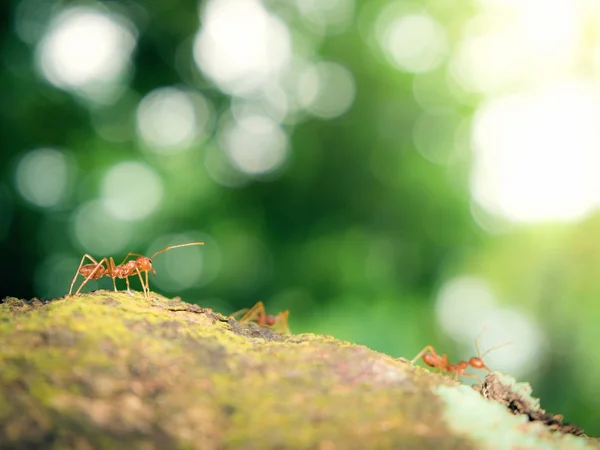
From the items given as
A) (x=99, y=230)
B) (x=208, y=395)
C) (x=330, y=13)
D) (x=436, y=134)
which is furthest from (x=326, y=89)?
(x=208, y=395)

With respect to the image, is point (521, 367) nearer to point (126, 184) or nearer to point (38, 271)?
point (126, 184)

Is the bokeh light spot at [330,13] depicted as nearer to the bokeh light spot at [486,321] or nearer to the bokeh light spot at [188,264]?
the bokeh light spot at [188,264]

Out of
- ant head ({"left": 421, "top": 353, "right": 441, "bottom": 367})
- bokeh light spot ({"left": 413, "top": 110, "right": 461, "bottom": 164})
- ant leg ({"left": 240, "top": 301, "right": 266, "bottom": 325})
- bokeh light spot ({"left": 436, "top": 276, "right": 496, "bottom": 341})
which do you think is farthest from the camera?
bokeh light spot ({"left": 413, "top": 110, "right": 461, "bottom": 164})

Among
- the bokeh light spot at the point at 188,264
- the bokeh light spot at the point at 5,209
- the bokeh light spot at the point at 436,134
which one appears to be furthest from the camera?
the bokeh light spot at the point at 436,134

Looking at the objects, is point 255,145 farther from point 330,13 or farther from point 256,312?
point 256,312

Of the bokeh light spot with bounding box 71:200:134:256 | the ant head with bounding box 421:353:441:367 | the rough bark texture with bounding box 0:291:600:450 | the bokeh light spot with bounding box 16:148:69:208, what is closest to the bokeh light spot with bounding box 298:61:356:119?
the bokeh light spot with bounding box 71:200:134:256

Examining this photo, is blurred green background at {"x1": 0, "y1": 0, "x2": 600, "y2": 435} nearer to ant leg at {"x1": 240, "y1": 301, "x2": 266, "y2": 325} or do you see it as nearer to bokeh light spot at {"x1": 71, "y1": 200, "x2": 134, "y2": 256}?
bokeh light spot at {"x1": 71, "y1": 200, "x2": 134, "y2": 256}

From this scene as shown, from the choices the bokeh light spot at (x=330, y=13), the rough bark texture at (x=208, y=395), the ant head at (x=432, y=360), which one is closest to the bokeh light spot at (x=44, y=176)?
the bokeh light spot at (x=330, y=13)
